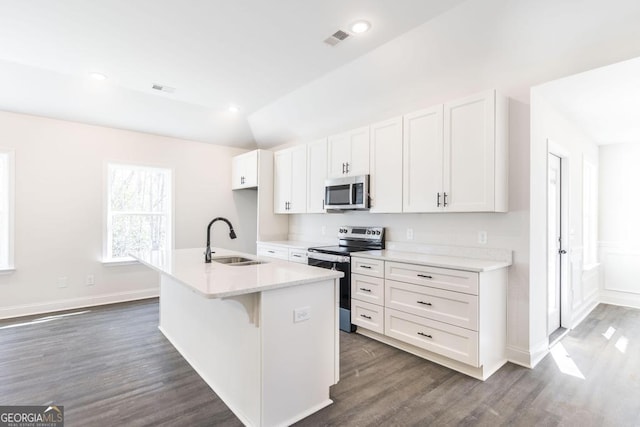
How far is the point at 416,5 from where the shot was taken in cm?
235

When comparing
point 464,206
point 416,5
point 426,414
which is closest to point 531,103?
point 464,206

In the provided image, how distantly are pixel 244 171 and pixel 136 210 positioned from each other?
177 cm

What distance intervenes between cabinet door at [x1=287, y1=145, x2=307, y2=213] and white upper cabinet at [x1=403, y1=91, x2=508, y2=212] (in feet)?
5.76

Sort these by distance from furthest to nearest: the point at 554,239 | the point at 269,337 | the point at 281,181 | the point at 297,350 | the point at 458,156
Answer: the point at 281,181
the point at 554,239
the point at 458,156
the point at 297,350
the point at 269,337

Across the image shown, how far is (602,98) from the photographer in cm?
302

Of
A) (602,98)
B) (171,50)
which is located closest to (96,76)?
(171,50)

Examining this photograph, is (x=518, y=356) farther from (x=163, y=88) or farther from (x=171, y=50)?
(x=163, y=88)

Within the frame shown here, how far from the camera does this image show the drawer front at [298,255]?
4.13m

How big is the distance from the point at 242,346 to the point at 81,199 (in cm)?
383

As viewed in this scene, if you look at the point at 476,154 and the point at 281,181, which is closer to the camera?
the point at 476,154

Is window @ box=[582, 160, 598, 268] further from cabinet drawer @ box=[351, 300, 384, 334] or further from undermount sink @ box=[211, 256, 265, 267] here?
undermount sink @ box=[211, 256, 265, 267]

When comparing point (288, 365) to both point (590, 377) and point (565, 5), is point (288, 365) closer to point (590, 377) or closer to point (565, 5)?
point (590, 377)

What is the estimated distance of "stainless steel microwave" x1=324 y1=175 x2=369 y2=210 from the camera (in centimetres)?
369

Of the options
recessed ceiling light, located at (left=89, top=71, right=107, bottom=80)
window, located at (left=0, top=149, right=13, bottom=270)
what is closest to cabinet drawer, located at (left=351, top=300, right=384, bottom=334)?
recessed ceiling light, located at (left=89, top=71, right=107, bottom=80)
